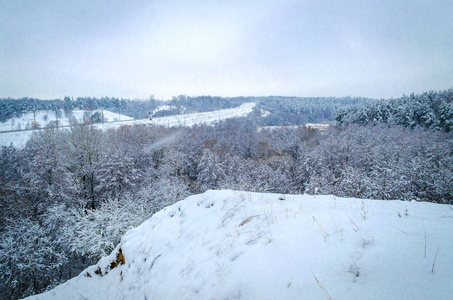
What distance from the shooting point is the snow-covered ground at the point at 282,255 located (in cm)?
238

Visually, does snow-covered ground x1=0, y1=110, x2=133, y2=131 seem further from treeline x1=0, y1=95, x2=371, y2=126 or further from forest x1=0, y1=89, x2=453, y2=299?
forest x1=0, y1=89, x2=453, y2=299

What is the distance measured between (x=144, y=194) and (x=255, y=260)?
69.1 ft

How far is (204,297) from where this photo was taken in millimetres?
3320

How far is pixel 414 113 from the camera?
51.3 metres

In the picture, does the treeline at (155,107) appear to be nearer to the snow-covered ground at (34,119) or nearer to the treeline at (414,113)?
the snow-covered ground at (34,119)

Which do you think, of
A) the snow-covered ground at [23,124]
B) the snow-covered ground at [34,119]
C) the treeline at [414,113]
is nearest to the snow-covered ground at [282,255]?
the snow-covered ground at [23,124]

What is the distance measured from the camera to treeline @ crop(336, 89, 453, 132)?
1725 inches

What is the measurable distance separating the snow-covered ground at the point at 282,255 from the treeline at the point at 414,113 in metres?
57.4

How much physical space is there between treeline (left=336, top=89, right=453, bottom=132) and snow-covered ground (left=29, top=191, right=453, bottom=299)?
2260 inches

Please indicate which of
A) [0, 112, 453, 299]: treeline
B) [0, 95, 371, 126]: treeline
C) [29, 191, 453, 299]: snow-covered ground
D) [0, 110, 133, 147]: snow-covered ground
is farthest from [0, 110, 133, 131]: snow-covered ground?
[29, 191, 453, 299]: snow-covered ground

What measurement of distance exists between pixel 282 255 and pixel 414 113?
69.5 m

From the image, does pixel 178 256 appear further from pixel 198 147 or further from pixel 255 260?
pixel 198 147

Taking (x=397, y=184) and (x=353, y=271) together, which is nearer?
(x=353, y=271)

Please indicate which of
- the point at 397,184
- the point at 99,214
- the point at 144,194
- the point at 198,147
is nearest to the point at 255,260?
the point at 99,214
